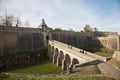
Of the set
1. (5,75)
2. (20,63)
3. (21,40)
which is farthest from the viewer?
(21,40)

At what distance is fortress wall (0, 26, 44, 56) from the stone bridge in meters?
3.31

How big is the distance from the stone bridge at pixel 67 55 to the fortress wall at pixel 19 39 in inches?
130

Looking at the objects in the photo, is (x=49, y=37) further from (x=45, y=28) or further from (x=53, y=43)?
(x=53, y=43)

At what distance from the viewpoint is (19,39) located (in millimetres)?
29078

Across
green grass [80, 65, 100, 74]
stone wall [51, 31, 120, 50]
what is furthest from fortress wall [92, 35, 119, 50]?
green grass [80, 65, 100, 74]

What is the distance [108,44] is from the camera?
4053 centimetres

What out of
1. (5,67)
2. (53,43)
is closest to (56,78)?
(5,67)

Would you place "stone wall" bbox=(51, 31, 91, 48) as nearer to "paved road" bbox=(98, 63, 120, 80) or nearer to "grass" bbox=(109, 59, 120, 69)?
"grass" bbox=(109, 59, 120, 69)

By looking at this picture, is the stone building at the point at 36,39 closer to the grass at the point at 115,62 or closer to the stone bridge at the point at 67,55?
the stone bridge at the point at 67,55

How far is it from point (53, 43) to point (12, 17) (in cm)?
1845

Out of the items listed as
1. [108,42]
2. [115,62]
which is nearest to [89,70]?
[115,62]

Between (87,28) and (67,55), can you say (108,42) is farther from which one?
(67,55)

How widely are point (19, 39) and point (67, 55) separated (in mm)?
10948

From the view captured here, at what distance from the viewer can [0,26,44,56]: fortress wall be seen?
26.9 m
